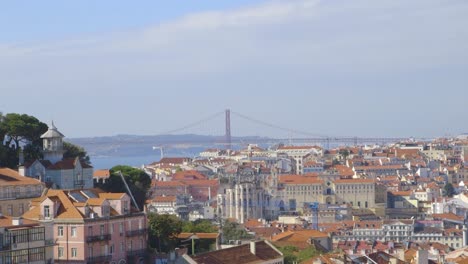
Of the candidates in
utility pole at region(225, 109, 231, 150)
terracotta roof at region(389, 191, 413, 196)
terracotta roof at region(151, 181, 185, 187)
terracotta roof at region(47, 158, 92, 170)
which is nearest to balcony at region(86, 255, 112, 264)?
terracotta roof at region(47, 158, 92, 170)

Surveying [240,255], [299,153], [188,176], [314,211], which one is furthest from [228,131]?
[240,255]

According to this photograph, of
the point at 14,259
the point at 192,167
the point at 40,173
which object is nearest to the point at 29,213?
Result: the point at 14,259

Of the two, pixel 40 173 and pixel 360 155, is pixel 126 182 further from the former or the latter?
pixel 360 155

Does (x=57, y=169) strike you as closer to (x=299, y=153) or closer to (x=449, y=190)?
(x=449, y=190)

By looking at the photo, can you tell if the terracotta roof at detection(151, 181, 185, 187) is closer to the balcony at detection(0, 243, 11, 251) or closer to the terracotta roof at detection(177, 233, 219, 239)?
the terracotta roof at detection(177, 233, 219, 239)

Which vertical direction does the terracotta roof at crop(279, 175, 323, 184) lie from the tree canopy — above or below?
below

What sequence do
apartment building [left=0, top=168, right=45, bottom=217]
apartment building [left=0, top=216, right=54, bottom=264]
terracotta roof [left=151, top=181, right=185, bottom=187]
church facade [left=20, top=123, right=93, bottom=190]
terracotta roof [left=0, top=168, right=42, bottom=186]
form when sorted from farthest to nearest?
terracotta roof [left=151, top=181, right=185, bottom=187] < church facade [left=20, top=123, right=93, bottom=190] < terracotta roof [left=0, top=168, right=42, bottom=186] < apartment building [left=0, top=168, right=45, bottom=217] < apartment building [left=0, top=216, right=54, bottom=264]
